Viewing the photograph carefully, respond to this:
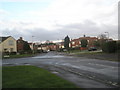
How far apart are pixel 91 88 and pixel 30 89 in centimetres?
270

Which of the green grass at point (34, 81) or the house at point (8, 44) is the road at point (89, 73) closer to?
the green grass at point (34, 81)

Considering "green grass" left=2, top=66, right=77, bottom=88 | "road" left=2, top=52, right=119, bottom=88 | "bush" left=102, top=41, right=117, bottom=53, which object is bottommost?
"road" left=2, top=52, right=119, bottom=88

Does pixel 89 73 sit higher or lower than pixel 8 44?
lower

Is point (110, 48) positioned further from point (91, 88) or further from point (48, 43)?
point (48, 43)

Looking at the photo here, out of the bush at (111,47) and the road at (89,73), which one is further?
the bush at (111,47)

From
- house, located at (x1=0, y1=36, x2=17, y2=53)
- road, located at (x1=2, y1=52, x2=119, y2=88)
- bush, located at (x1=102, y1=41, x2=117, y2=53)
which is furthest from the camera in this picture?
house, located at (x1=0, y1=36, x2=17, y2=53)

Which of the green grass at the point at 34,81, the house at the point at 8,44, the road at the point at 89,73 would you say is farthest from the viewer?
the house at the point at 8,44

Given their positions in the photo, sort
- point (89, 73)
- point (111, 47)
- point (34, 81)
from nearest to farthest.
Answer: point (34, 81) → point (89, 73) → point (111, 47)

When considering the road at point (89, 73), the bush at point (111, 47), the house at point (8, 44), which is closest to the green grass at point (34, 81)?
the road at point (89, 73)

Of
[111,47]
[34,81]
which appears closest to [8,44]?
[111,47]

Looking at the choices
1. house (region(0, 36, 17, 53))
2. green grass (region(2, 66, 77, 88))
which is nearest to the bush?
green grass (region(2, 66, 77, 88))

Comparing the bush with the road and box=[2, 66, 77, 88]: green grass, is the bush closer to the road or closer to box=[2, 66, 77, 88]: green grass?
the road

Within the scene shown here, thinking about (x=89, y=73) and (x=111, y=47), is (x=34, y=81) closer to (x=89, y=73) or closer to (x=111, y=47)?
(x=89, y=73)

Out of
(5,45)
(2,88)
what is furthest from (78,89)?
(5,45)
